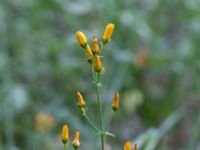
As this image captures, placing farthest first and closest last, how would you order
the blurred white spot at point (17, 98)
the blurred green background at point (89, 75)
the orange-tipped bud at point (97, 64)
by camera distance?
the blurred green background at point (89, 75), the blurred white spot at point (17, 98), the orange-tipped bud at point (97, 64)

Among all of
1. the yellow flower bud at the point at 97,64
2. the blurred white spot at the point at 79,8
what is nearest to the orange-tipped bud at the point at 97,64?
the yellow flower bud at the point at 97,64

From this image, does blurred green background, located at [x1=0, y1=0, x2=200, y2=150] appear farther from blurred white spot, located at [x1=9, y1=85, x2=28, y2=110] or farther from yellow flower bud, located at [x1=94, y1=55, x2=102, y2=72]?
yellow flower bud, located at [x1=94, y1=55, x2=102, y2=72]

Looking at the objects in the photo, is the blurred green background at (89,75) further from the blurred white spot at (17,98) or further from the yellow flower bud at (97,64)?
the yellow flower bud at (97,64)

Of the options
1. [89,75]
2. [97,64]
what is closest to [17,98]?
[89,75]

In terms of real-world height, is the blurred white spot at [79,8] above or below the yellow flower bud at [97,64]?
above

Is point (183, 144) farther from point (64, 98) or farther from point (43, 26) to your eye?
point (43, 26)

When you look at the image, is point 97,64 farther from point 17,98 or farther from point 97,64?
point 17,98

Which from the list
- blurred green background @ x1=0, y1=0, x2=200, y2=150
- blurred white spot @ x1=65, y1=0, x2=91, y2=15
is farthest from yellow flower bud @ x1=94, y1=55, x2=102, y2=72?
blurred white spot @ x1=65, y1=0, x2=91, y2=15

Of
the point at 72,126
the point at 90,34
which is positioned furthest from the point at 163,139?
the point at 90,34

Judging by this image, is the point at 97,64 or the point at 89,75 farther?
the point at 89,75
